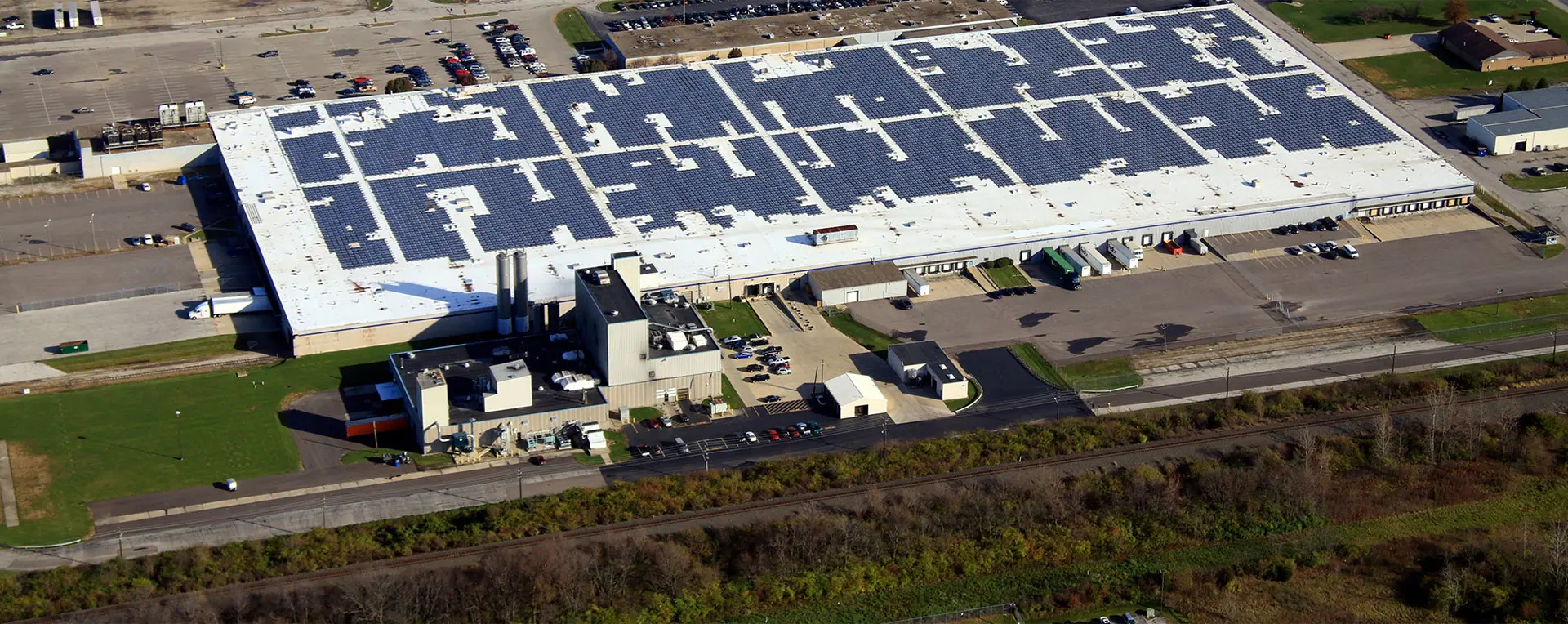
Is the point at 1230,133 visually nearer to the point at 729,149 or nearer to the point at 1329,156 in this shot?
the point at 1329,156

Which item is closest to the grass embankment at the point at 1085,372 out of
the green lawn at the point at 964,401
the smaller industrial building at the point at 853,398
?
the green lawn at the point at 964,401

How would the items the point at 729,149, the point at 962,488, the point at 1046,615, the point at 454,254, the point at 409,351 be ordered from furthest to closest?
the point at 729,149 < the point at 454,254 < the point at 409,351 < the point at 962,488 < the point at 1046,615

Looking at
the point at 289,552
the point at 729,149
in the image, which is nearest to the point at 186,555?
the point at 289,552

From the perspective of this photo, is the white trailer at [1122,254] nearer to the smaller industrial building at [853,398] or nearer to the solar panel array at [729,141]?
the solar panel array at [729,141]

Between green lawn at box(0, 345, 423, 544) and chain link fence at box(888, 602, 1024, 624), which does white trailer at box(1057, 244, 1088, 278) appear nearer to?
chain link fence at box(888, 602, 1024, 624)

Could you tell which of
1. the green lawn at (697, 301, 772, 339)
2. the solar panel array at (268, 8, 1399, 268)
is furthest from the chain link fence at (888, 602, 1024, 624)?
the solar panel array at (268, 8, 1399, 268)

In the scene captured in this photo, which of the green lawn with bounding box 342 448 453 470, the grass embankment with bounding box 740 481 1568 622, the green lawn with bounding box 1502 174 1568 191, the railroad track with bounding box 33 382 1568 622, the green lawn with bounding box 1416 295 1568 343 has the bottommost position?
the grass embankment with bounding box 740 481 1568 622

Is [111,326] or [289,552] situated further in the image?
[111,326]

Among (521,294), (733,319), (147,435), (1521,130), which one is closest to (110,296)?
(147,435)
